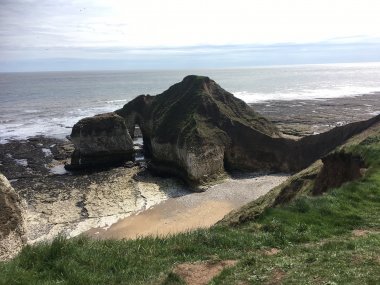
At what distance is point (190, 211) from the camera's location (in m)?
30.9

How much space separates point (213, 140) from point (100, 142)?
13378 millimetres

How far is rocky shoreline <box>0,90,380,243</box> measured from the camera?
2923 centimetres

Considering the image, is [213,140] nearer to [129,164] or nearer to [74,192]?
[129,164]

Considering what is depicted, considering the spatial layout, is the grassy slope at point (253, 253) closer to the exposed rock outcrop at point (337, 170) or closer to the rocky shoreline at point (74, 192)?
the exposed rock outcrop at point (337, 170)

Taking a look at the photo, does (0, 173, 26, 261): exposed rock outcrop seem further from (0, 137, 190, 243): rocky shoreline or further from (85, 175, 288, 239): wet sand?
(85, 175, 288, 239): wet sand

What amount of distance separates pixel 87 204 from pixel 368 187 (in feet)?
73.1

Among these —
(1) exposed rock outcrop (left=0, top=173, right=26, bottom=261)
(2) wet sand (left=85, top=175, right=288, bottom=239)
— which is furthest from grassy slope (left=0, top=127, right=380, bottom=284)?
(2) wet sand (left=85, top=175, right=288, bottom=239)

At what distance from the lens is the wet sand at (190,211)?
90.2ft

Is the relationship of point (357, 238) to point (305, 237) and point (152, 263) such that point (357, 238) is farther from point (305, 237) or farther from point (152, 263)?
point (152, 263)

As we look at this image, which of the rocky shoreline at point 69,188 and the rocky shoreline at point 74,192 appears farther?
the rocky shoreline at point 69,188

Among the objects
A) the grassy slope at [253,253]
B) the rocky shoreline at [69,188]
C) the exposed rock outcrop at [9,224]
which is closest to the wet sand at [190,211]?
the rocky shoreline at [69,188]

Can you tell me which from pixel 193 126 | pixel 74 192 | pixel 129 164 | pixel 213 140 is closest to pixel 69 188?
pixel 74 192

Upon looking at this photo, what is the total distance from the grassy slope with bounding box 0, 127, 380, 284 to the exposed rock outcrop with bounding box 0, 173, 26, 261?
6919 mm

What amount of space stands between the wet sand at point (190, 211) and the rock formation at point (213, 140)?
3.15 m
